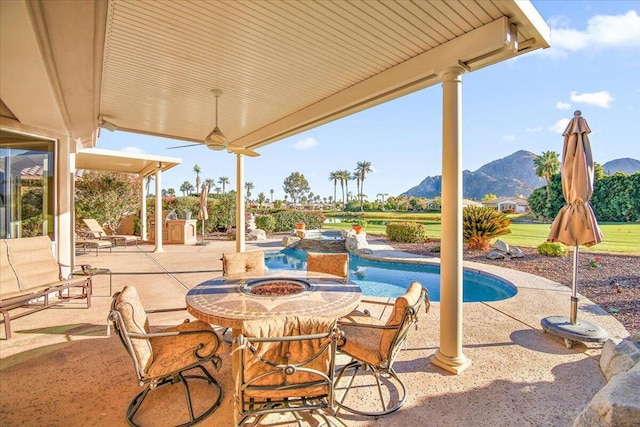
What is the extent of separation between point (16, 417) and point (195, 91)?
12.7 ft

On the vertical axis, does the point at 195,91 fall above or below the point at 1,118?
above

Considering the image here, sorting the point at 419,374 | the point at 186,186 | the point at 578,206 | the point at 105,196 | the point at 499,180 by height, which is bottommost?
the point at 419,374

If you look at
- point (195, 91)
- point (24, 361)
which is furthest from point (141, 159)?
point (24, 361)

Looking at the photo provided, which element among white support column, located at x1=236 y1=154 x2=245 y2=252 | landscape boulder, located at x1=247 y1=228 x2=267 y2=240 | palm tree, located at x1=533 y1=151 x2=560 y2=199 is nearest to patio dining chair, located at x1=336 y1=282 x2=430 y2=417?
white support column, located at x1=236 y1=154 x2=245 y2=252

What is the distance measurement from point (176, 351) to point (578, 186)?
14.5 feet

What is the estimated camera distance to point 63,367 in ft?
9.47

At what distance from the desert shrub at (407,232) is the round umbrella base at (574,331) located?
933 cm

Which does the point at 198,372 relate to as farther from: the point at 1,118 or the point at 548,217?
the point at 548,217

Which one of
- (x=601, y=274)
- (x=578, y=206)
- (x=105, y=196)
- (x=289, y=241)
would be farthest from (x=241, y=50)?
(x=105, y=196)

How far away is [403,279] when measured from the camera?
787cm

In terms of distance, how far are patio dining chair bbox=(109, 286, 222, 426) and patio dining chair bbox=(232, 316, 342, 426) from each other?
64cm

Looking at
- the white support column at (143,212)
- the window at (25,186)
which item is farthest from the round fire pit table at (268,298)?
the white support column at (143,212)

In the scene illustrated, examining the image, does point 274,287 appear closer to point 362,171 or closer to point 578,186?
point 578,186

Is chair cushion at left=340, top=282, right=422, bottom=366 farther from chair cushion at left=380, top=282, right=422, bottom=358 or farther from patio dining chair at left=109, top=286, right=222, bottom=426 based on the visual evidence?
patio dining chair at left=109, top=286, right=222, bottom=426
